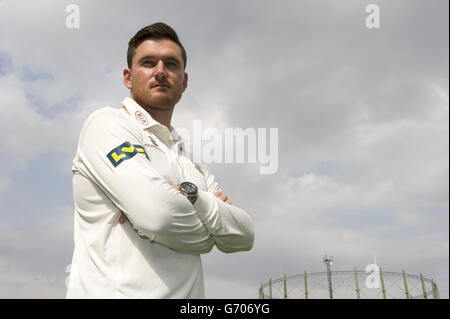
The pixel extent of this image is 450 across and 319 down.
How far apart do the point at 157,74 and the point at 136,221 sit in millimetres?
1275

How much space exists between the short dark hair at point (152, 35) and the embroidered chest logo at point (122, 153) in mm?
1098

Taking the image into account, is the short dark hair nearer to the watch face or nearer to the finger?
the watch face

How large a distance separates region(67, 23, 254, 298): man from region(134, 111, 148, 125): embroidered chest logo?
113 millimetres

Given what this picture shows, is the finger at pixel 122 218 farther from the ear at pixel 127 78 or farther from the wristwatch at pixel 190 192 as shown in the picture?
the ear at pixel 127 78

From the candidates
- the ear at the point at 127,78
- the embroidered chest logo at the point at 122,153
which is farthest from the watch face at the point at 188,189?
the ear at the point at 127,78

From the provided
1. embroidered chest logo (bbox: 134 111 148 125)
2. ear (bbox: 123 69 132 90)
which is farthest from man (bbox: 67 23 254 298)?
ear (bbox: 123 69 132 90)

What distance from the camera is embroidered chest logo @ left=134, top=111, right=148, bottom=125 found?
2.85 m

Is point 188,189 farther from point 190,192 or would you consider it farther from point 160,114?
point 160,114
